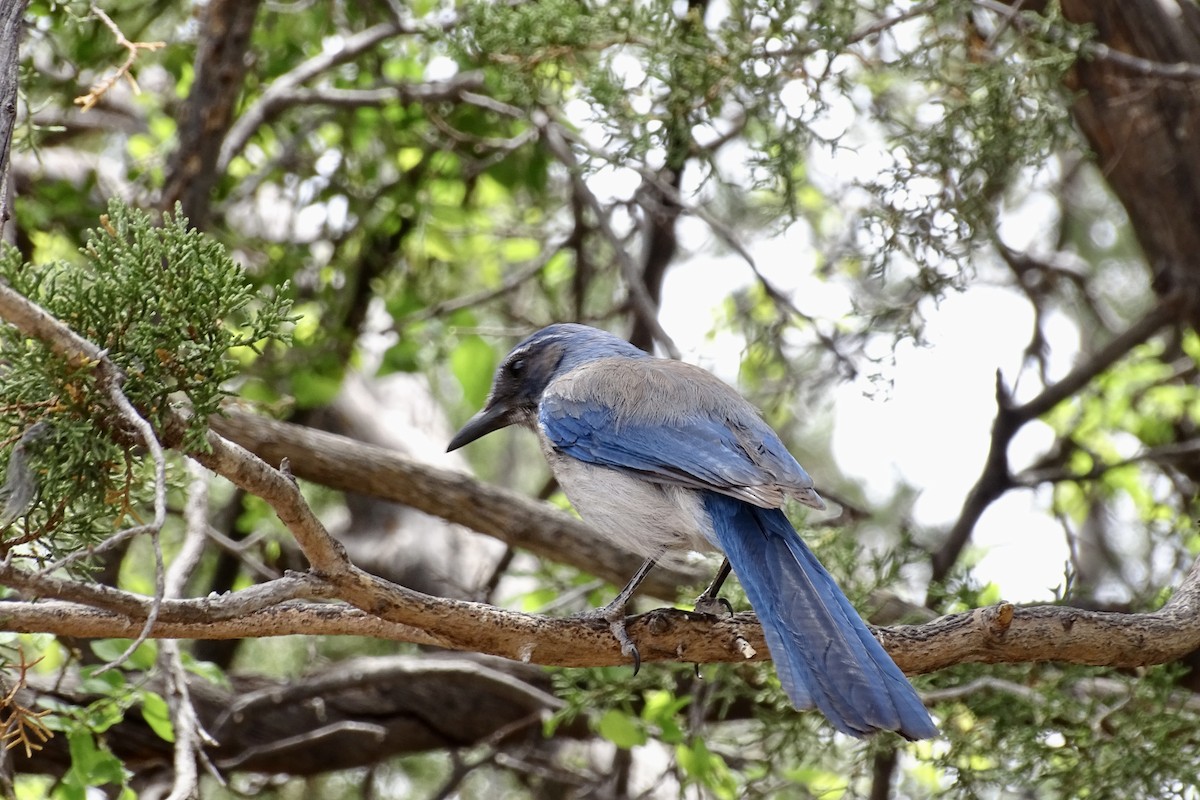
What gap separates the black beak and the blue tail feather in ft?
4.63

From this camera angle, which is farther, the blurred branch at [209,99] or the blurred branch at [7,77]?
the blurred branch at [209,99]

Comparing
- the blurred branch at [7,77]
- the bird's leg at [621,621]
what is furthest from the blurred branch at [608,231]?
the blurred branch at [7,77]

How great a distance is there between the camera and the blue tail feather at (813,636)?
303 cm

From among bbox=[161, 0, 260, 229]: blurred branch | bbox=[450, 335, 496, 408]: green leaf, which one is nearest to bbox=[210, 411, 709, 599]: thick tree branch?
bbox=[450, 335, 496, 408]: green leaf

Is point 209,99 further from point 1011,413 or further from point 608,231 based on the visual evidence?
point 1011,413

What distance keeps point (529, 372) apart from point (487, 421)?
0.25 metres

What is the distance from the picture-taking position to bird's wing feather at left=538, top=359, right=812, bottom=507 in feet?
12.4

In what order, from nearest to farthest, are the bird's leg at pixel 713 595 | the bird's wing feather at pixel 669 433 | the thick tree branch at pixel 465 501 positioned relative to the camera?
1. the bird's wing feather at pixel 669 433
2. the bird's leg at pixel 713 595
3. the thick tree branch at pixel 465 501

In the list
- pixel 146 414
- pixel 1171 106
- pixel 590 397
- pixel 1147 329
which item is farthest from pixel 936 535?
pixel 146 414

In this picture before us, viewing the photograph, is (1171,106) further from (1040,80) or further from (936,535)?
(936,535)

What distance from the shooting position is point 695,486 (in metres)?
3.84

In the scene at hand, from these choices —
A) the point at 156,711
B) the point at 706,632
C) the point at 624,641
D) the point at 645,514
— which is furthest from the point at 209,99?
the point at 706,632

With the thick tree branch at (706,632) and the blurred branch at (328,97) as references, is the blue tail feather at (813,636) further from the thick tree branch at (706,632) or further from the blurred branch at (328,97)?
the blurred branch at (328,97)

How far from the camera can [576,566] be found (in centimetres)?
528
